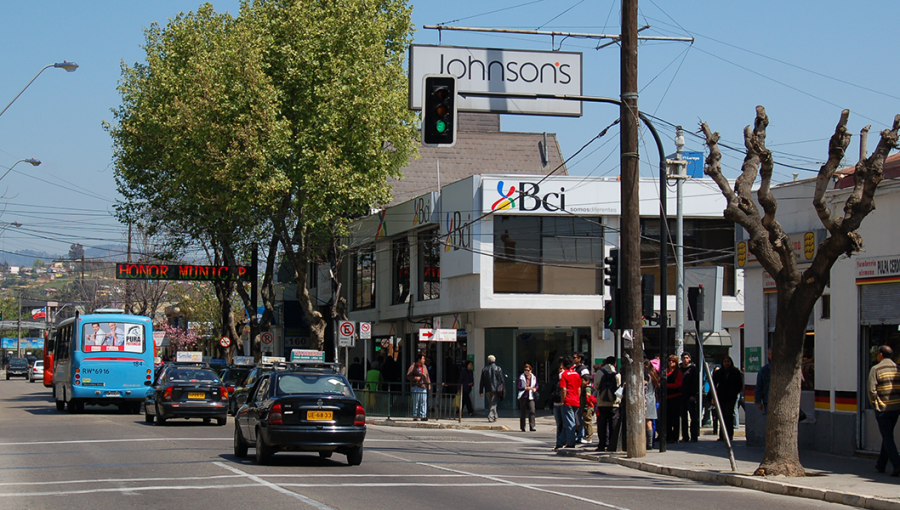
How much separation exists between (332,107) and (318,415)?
20.2 metres

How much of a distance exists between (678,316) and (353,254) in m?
22.5

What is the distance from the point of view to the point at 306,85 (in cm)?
3459

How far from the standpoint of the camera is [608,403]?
60.7 ft

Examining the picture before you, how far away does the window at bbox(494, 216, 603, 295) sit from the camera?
32.2 metres

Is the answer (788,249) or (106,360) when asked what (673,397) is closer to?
(788,249)

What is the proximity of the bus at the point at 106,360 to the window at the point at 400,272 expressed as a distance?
1051cm

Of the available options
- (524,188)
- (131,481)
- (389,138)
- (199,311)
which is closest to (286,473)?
(131,481)

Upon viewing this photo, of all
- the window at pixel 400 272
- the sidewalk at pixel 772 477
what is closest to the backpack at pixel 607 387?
the sidewalk at pixel 772 477

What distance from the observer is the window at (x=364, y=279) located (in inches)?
1716

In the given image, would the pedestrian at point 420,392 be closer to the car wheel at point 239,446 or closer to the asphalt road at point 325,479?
the asphalt road at point 325,479

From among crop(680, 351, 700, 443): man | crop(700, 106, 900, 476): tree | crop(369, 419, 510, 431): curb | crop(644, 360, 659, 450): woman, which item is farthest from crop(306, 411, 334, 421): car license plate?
crop(369, 419, 510, 431): curb

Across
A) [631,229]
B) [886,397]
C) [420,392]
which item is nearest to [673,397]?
[631,229]

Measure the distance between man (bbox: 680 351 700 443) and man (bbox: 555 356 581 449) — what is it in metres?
2.49

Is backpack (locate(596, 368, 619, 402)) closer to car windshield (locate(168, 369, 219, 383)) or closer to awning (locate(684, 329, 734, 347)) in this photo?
car windshield (locate(168, 369, 219, 383))
